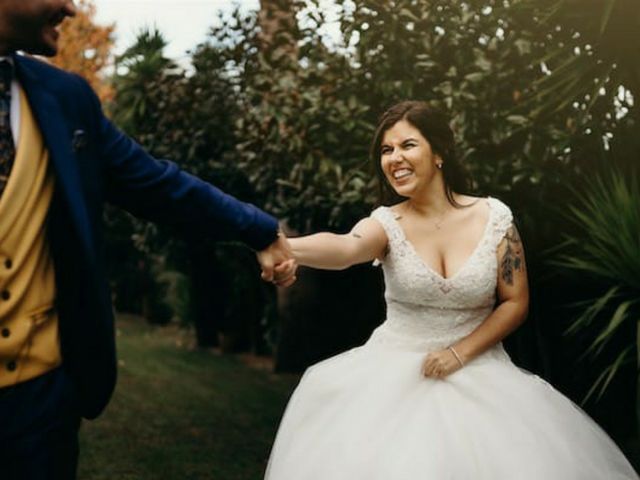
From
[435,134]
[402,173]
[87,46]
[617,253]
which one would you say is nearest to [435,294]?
[402,173]

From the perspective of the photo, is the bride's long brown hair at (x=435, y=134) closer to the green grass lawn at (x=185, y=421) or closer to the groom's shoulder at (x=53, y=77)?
the groom's shoulder at (x=53, y=77)

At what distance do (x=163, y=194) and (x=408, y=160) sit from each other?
1.61 m

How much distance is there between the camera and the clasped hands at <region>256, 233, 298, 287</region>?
3462 mm

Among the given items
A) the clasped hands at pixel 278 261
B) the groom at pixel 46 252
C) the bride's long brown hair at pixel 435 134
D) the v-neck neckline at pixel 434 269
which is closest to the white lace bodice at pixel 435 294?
the v-neck neckline at pixel 434 269

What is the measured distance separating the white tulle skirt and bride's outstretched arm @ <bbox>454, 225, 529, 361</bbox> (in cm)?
8

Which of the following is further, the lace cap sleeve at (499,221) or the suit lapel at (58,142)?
the lace cap sleeve at (499,221)

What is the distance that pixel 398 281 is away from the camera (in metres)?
4.16

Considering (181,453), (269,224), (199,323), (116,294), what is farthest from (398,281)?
(116,294)

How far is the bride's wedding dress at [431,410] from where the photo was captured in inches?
143

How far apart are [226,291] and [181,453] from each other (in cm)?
843

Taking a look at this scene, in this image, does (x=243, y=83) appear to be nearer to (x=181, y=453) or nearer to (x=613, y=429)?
(x=181, y=453)

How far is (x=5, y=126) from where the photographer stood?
2541 mm

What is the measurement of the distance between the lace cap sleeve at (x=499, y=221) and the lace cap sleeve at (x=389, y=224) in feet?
1.32

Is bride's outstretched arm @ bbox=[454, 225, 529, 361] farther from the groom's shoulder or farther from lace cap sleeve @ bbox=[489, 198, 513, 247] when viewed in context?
the groom's shoulder
